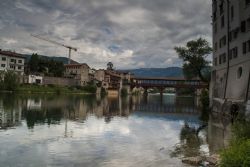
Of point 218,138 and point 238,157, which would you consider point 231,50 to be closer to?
point 218,138

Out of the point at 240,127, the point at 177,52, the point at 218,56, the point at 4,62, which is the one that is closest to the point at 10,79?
the point at 4,62

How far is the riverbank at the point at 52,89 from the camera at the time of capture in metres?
121

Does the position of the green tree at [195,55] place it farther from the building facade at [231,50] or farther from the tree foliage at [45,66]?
the tree foliage at [45,66]

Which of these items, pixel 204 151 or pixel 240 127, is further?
pixel 204 151

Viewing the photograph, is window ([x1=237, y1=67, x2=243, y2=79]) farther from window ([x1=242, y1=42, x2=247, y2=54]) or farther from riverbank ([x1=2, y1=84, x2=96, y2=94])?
riverbank ([x1=2, y1=84, x2=96, y2=94])

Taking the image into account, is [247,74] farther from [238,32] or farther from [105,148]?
[105,148]

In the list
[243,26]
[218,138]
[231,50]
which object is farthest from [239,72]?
[218,138]

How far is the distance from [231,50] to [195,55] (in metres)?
30.1

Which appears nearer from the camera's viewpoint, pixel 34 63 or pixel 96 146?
pixel 96 146

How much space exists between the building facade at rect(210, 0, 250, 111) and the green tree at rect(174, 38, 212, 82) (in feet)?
53.6

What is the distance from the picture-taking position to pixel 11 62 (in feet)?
461

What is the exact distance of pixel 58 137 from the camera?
2683 centimetres

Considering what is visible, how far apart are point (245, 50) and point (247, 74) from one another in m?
3.43

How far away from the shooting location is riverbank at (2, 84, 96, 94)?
121306 millimetres
